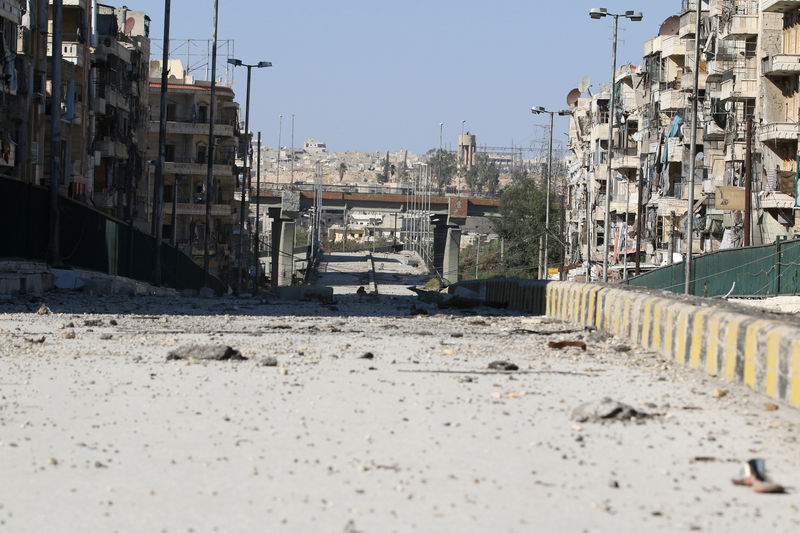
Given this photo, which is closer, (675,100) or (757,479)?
(757,479)

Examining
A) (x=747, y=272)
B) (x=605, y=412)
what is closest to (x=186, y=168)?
(x=747, y=272)

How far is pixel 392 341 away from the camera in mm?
16562

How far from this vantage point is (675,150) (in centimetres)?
6806

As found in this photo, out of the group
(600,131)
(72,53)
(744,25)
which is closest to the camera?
(72,53)

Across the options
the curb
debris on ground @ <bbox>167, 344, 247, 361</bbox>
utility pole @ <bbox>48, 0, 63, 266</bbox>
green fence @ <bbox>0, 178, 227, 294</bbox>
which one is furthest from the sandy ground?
utility pole @ <bbox>48, 0, 63, 266</bbox>

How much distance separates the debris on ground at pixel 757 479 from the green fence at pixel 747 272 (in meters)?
29.2

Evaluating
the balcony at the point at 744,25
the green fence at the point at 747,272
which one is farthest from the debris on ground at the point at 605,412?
the balcony at the point at 744,25

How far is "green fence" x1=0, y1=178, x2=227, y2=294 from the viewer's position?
1074 inches

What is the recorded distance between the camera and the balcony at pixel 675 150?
67.6 meters

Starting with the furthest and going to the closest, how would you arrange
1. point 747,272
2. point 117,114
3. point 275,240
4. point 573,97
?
1. point 573,97
2. point 275,240
3. point 117,114
4. point 747,272

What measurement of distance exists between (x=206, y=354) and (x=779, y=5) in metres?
40.4

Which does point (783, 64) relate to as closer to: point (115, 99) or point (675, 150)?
point (675, 150)

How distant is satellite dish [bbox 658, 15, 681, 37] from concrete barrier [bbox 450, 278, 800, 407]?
59.9m

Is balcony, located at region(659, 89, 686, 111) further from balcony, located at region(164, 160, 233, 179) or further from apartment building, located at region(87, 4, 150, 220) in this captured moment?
balcony, located at region(164, 160, 233, 179)
